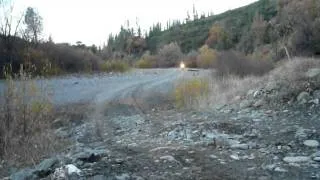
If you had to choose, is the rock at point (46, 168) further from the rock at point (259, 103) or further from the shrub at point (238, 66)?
the shrub at point (238, 66)

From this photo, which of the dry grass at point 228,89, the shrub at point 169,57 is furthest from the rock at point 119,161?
the shrub at point 169,57

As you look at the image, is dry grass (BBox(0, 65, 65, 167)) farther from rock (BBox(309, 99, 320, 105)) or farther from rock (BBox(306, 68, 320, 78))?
rock (BBox(306, 68, 320, 78))

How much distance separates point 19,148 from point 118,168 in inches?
137

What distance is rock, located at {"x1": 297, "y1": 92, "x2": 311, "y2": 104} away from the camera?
41.1ft

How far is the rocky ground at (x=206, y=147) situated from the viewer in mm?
7238

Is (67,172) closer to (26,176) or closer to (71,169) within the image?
(71,169)

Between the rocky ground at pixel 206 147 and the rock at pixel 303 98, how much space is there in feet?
0.09

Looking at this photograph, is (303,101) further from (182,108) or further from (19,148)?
(19,148)

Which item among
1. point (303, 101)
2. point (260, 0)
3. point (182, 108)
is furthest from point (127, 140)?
point (260, 0)

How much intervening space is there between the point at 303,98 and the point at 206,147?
474 centimetres

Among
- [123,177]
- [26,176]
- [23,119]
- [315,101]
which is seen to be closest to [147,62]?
[315,101]

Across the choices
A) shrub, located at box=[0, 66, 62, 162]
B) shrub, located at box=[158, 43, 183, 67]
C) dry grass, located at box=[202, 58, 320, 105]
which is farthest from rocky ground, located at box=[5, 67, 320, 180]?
shrub, located at box=[158, 43, 183, 67]

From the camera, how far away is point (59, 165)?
7.75m

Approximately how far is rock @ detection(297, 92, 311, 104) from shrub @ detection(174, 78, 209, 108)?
491 cm
